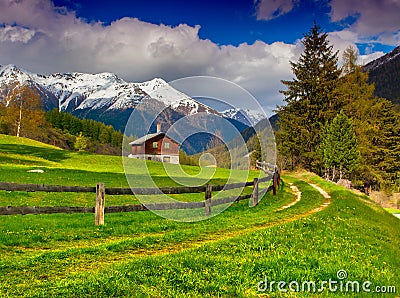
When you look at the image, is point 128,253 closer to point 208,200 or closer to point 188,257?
point 188,257

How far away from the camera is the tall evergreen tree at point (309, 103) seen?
52.3 metres

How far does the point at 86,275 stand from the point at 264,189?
677 inches

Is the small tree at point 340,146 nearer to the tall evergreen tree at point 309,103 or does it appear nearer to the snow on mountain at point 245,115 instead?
the tall evergreen tree at point 309,103

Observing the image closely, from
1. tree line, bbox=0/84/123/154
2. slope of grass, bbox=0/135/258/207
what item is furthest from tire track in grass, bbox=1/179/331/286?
tree line, bbox=0/84/123/154

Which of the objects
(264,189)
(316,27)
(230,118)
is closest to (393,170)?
(316,27)

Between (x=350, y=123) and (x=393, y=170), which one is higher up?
(x=350, y=123)

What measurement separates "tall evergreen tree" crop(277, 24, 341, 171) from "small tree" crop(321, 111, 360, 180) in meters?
2.41

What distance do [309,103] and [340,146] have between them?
26.9 feet

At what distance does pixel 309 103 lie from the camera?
5284cm

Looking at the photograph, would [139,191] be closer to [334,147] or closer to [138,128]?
[138,128]

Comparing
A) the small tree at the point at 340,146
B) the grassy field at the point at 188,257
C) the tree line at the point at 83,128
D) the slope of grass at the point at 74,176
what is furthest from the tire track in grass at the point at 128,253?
the tree line at the point at 83,128

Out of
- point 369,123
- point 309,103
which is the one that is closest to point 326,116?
point 309,103

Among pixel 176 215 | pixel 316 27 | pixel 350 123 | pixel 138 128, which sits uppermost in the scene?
pixel 316 27

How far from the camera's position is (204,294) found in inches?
235
